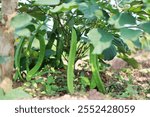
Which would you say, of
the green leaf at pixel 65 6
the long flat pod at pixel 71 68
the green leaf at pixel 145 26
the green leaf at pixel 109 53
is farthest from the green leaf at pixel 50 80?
the green leaf at pixel 145 26

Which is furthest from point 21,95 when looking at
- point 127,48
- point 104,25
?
point 127,48

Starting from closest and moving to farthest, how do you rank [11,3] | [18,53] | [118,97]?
[11,3], [118,97], [18,53]

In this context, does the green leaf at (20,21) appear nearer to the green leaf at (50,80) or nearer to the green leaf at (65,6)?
the green leaf at (65,6)

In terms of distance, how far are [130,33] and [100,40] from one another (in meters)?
0.13

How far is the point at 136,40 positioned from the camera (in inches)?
71.2

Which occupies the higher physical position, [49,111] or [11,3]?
[11,3]

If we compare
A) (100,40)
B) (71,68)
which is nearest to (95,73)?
(71,68)

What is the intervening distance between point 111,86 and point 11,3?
78 centimetres

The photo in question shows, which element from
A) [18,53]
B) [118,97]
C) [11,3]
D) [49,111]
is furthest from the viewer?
[18,53]

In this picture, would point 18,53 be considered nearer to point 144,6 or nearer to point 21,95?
point 21,95

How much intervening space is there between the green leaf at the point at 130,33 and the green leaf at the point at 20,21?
1.43ft

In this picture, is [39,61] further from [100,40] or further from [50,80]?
[100,40]

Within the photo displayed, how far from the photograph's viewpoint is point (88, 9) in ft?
5.90

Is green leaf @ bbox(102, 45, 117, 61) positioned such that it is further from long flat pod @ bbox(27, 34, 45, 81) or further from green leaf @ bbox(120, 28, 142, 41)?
green leaf @ bbox(120, 28, 142, 41)
